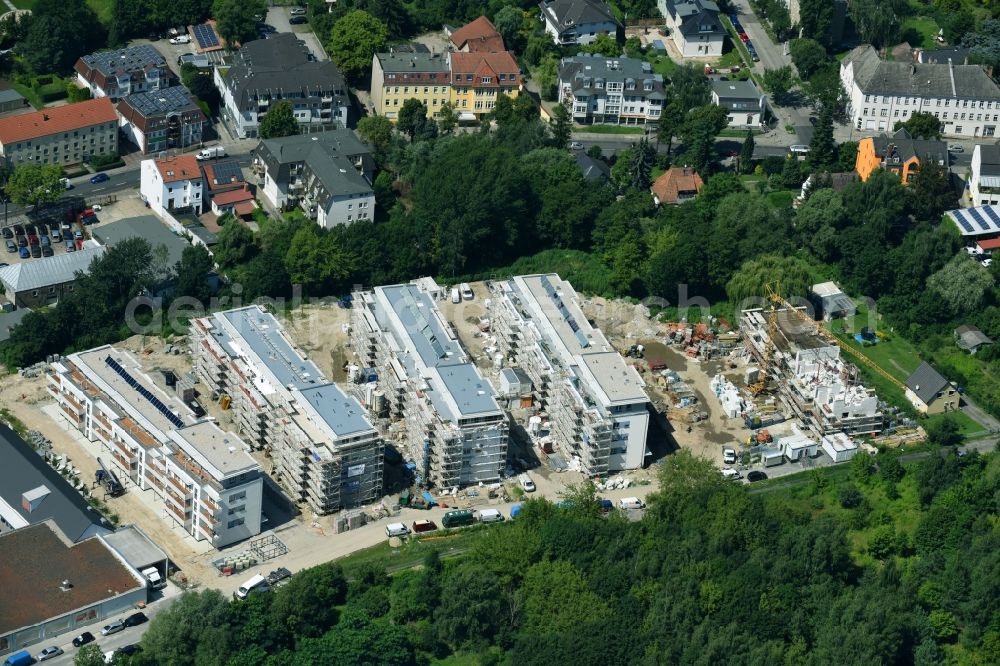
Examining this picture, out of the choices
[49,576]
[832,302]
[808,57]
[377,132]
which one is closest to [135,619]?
[49,576]

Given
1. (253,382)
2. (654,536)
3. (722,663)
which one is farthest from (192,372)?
(722,663)

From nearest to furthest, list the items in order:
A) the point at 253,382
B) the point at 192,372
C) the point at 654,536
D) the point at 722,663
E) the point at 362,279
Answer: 1. the point at 722,663
2. the point at 654,536
3. the point at 253,382
4. the point at 192,372
5. the point at 362,279

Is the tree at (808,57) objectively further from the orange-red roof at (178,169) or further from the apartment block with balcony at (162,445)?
the apartment block with balcony at (162,445)

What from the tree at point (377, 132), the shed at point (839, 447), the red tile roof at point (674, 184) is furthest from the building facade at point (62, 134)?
the shed at point (839, 447)

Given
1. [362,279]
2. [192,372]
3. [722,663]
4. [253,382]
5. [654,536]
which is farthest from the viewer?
[362,279]

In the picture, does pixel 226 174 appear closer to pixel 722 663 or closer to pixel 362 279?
pixel 362 279

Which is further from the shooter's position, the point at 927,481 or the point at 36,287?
the point at 36,287

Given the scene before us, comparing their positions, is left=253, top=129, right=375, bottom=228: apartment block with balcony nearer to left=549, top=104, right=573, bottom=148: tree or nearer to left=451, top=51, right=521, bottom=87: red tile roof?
left=451, top=51, right=521, bottom=87: red tile roof
